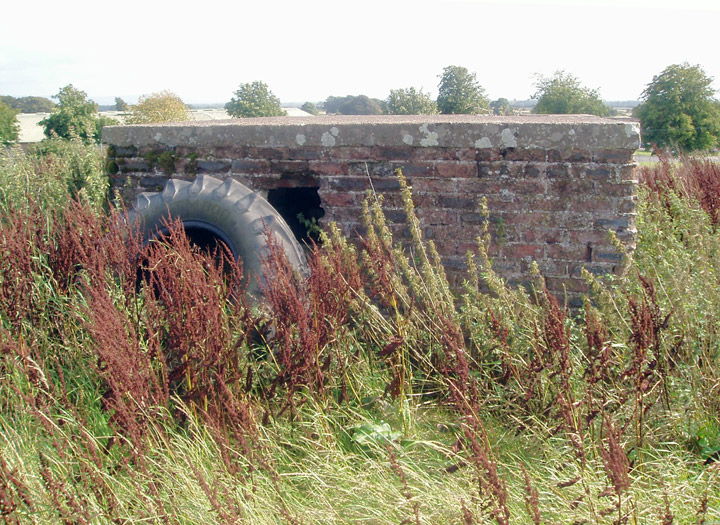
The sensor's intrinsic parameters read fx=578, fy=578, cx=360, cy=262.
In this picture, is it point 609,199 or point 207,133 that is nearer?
point 609,199

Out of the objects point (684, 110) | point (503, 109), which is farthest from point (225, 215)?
point (684, 110)

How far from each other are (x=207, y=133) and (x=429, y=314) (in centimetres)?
205

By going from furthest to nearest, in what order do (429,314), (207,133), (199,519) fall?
(207,133)
(429,314)
(199,519)

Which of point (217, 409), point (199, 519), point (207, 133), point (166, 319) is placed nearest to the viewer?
point (199, 519)

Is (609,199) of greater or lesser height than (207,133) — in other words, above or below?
below

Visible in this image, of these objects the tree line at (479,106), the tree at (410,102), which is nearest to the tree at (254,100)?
the tree line at (479,106)

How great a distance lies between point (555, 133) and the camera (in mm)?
3512

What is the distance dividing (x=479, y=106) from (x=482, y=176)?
4316 cm

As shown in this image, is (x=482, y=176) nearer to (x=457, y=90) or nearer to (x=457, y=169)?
(x=457, y=169)

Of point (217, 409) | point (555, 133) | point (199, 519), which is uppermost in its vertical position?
point (555, 133)

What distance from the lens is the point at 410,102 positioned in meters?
47.2

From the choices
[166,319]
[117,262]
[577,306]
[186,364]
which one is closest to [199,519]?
[186,364]

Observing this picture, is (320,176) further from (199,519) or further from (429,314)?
(199,519)

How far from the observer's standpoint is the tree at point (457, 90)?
46356 mm
